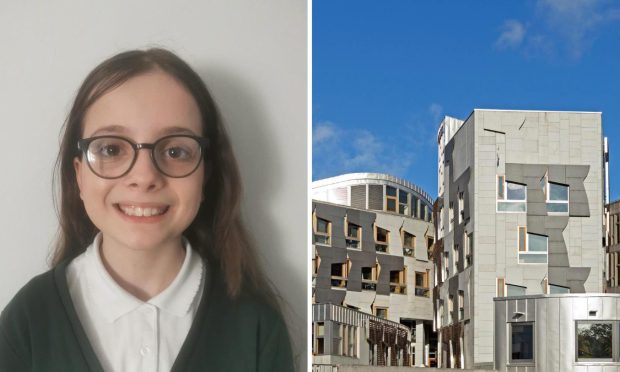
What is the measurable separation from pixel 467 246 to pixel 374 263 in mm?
985

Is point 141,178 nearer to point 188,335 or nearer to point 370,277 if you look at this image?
point 188,335

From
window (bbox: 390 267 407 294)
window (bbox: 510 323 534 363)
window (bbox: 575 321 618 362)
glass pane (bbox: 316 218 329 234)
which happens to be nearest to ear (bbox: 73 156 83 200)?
window (bbox: 575 321 618 362)

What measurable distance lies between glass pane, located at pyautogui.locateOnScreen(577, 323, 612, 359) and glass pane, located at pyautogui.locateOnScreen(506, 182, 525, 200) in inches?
92.4

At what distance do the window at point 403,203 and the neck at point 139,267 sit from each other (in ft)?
30.3

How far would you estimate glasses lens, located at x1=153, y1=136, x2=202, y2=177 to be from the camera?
1.71 m

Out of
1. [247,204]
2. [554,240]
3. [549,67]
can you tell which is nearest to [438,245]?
[554,240]

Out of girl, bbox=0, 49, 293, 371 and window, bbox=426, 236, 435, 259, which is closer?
girl, bbox=0, 49, 293, 371

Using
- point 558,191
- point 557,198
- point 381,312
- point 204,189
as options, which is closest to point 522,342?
point 381,312

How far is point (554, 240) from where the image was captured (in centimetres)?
1043

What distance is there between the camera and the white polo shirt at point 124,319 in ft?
5.52

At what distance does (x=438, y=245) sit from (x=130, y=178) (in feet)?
30.3

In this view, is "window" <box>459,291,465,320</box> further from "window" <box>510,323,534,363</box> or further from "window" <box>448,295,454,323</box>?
"window" <box>510,323,534,363</box>

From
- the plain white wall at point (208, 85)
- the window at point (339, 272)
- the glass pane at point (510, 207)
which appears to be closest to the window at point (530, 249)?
the glass pane at point (510, 207)

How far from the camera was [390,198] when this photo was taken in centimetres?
1086
